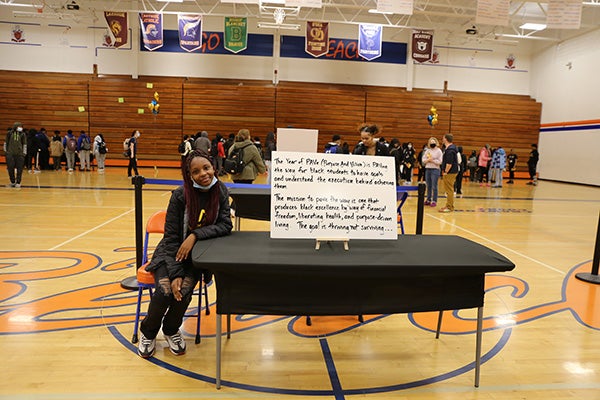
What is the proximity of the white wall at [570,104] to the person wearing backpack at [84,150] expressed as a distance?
21.5 m

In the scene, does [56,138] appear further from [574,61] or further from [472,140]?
[574,61]

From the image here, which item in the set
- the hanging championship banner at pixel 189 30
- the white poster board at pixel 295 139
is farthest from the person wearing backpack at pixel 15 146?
the white poster board at pixel 295 139

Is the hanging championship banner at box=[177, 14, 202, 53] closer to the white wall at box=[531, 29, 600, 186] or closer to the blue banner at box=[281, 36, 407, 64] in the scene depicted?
the blue banner at box=[281, 36, 407, 64]

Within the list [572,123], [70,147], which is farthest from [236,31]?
[572,123]

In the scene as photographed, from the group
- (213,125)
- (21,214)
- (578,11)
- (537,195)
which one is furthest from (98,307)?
(213,125)

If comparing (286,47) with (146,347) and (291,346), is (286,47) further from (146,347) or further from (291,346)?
(146,347)

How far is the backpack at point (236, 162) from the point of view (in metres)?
6.91

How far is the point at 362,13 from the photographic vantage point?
20828 mm

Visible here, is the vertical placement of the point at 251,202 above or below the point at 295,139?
below

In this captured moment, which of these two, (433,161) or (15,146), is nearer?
(433,161)

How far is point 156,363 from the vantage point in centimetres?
295

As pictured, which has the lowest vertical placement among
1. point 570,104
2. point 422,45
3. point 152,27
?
point 570,104

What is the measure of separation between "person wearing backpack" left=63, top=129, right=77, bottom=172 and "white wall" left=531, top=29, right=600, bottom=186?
22.0 m

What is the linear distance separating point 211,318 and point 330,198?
6.00 feet
